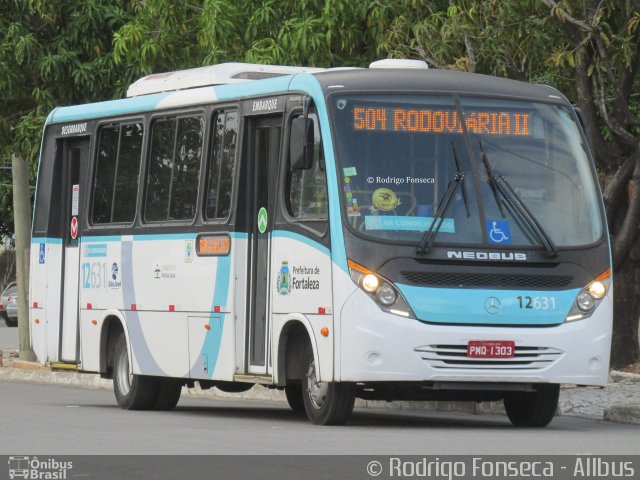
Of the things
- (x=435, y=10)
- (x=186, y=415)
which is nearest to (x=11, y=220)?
(x=435, y=10)

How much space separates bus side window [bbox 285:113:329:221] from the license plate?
5.27ft

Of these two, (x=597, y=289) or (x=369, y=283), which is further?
(x=597, y=289)

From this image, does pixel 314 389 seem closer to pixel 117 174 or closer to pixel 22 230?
pixel 117 174

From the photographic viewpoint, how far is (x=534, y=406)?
15.8m

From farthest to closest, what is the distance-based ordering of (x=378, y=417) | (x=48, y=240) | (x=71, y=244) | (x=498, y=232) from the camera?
(x=48, y=240)
(x=71, y=244)
(x=378, y=417)
(x=498, y=232)

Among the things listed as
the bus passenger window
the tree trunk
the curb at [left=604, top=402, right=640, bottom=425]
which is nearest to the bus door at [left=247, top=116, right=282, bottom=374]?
the bus passenger window

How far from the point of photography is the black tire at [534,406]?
15672 millimetres

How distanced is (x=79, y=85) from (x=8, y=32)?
1.29 meters

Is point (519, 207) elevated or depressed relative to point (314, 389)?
elevated

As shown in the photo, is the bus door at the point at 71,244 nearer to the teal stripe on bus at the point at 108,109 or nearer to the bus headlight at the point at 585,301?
the teal stripe on bus at the point at 108,109

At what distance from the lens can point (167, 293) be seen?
1770 centimetres

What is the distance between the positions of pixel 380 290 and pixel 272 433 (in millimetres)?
1441

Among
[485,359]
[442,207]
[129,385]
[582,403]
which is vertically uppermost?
[442,207]

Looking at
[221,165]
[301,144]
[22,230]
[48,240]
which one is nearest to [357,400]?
[221,165]
